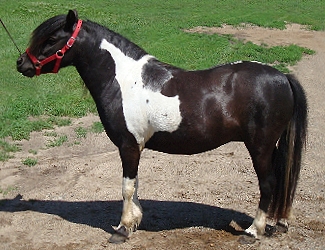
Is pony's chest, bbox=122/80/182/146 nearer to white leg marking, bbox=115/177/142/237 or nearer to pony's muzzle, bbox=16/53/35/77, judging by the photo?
white leg marking, bbox=115/177/142/237

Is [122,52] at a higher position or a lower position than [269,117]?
higher

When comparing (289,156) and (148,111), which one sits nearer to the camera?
(148,111)

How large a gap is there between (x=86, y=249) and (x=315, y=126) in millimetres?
5135

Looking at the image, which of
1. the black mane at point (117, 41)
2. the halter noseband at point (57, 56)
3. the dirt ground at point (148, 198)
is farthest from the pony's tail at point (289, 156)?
the halter noseband at point (57, 56)

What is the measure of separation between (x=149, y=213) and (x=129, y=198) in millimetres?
792

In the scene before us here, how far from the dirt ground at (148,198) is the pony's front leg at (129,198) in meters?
0.13

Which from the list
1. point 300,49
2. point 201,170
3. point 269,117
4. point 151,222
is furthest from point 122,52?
point 300,49

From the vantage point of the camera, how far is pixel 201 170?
6.88 m

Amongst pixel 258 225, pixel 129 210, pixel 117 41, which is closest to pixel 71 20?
pixel 117 41

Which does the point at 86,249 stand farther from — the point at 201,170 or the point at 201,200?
the point at 201,170

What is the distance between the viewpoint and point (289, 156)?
16.2 feet

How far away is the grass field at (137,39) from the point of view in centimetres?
909

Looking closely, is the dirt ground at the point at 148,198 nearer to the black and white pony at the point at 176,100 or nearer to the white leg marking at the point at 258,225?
the white leg marking at the point at 258,225

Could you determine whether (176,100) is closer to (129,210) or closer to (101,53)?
(101,53)
